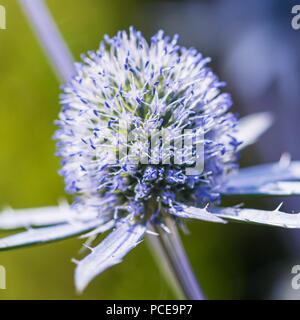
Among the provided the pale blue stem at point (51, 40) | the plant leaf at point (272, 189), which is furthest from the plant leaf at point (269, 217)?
the pale blue stem at point (51, 40)

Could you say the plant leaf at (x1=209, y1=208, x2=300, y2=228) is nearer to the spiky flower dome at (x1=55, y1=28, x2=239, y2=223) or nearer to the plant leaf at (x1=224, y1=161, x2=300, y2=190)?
the spiky flower dome at (x1=55, y1=28, x2=239, y2=223)

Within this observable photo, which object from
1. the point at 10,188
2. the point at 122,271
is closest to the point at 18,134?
the point at 10,188

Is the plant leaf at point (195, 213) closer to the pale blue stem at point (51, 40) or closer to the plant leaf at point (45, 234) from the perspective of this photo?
the plant leaf at point (45, 234)

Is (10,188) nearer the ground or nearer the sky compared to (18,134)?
nearer the ground

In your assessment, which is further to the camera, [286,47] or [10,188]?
[10,188]

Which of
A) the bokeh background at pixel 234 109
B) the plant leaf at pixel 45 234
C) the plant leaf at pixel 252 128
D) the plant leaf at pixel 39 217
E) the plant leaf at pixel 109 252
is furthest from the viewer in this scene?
the bokeh background at pixel 234 109

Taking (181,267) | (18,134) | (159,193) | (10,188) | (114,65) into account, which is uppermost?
(18,134)

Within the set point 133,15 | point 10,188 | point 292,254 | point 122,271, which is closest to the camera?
point 292,254

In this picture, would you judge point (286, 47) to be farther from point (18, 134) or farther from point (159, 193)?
point (18, 134)
